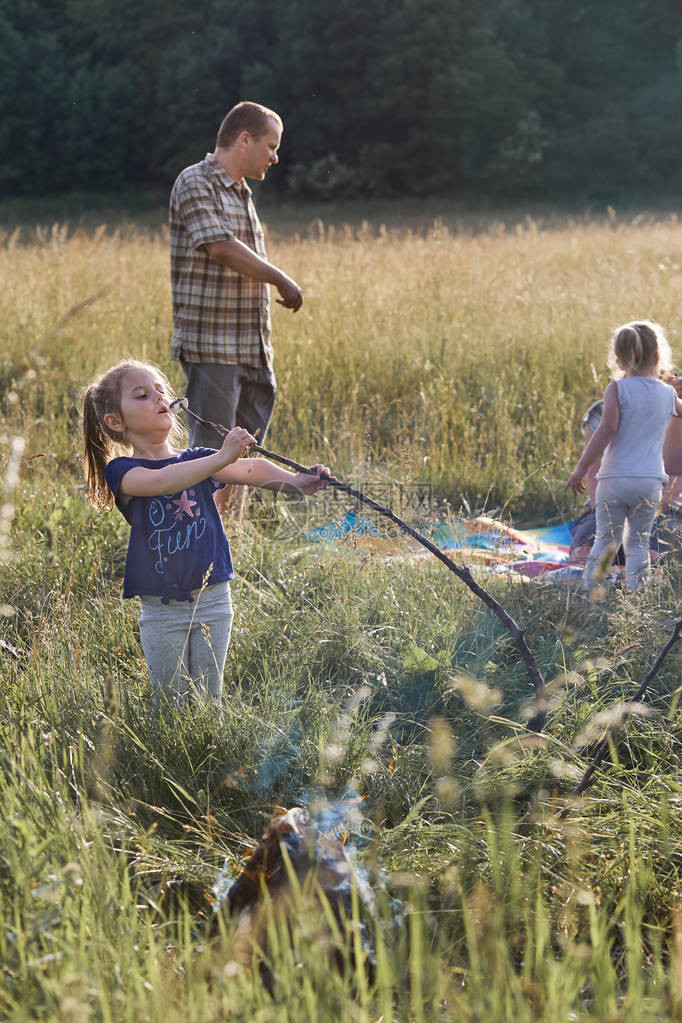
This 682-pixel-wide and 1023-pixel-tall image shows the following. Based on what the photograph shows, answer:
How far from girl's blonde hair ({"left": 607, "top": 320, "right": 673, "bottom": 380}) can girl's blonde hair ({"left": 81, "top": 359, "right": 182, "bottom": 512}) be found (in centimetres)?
205

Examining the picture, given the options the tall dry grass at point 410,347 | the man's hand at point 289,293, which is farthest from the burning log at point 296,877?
the man's hand at point 289,293

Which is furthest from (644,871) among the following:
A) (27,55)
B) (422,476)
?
(27,55)

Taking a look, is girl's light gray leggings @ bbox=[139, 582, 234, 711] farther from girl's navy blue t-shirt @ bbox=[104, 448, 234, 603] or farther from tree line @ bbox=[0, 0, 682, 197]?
tree line @ bbox=[0, 0, 682, 197]

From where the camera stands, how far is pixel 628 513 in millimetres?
4066

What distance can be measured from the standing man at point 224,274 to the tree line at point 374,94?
2829 centimetres

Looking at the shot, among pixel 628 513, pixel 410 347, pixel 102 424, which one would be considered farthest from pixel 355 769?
pixel 410 347

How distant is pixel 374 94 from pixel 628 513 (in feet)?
116

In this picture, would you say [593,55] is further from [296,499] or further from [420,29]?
[296,499]

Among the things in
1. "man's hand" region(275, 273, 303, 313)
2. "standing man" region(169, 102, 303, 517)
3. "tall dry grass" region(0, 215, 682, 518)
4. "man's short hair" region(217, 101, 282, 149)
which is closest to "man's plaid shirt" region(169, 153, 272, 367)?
"standing man" region(169, 102, 303, 517)

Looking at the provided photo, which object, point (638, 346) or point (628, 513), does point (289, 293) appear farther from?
point (628, 513)

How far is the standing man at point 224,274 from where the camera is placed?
4.17 meters

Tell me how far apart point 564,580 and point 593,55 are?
41.6 metres

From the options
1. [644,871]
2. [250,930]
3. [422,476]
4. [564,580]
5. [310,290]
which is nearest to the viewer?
[250,930]

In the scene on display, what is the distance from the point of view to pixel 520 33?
3881 cm
